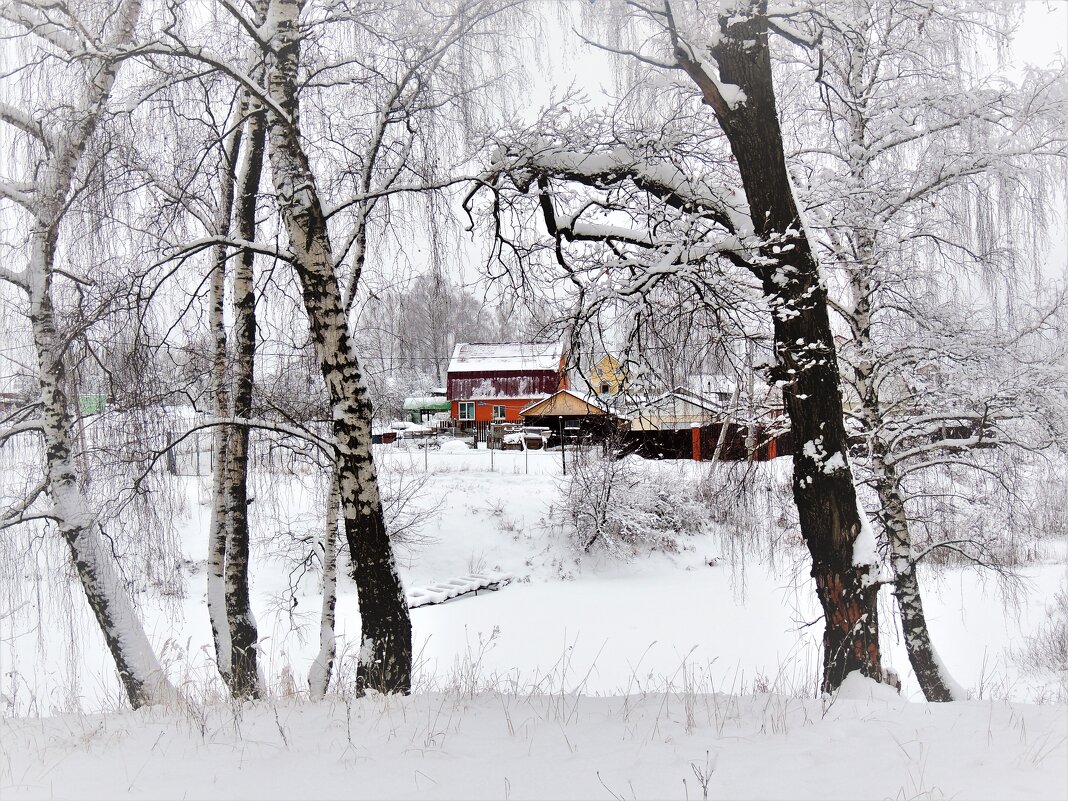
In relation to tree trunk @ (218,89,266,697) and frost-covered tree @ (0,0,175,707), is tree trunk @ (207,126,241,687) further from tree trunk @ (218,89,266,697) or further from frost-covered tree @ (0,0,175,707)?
frost-covered tree @ (0,0,175,707)

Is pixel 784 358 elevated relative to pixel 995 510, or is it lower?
elevated

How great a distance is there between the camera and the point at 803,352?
13.8 feet

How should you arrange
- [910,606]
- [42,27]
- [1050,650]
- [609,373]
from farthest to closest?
[1050,650]
[910,606]
[609,373]
[42,27]

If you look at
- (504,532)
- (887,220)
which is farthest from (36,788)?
(504,532)

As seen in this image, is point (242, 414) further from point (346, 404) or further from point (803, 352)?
point (803, 352)

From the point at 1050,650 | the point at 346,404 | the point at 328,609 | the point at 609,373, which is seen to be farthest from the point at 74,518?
the point at 1050,650

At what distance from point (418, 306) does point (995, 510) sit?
5.95 m

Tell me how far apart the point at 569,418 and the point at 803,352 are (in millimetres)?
24485

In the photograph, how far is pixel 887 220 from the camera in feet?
20.8

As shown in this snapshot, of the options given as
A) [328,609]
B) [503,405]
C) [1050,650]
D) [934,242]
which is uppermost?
[934,242]

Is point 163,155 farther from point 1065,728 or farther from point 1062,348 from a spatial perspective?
point 1062,348

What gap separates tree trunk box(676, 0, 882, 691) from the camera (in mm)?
4188

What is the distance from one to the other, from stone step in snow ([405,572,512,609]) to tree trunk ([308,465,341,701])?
294 inches

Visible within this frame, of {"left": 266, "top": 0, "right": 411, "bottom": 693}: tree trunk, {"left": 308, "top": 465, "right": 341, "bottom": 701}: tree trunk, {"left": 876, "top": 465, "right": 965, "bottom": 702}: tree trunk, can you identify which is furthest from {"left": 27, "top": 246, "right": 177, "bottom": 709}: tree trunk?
{"left": 876, "top": 465, "right": 965, "bottom": 702}: tree trunk
